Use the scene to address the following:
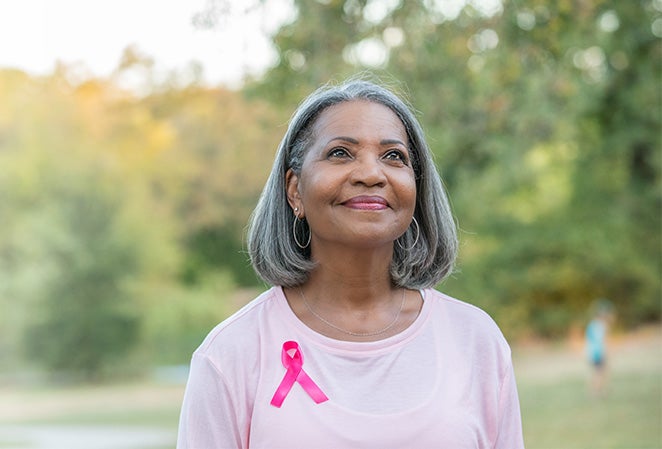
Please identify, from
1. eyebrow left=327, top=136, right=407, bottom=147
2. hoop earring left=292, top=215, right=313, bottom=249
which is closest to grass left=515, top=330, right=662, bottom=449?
hoop earring left=292, top=215, right=313, bottom=249

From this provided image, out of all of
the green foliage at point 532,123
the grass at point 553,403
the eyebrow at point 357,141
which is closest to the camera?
the eyebrow at point 357,141

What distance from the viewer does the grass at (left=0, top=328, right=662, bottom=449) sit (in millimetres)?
17531

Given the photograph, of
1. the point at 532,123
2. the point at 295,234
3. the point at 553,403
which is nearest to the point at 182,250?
the point at 553,403

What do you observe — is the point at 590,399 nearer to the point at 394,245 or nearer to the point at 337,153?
the point at 394,245

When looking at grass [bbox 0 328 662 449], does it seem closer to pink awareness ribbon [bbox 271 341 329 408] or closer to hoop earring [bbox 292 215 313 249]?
hoop earring [bbox 292 215 313 249]

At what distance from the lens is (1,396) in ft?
84.9

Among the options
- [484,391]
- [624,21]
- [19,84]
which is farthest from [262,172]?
[484,391]

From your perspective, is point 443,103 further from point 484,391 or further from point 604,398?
point 604,398

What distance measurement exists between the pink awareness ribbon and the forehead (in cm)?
38

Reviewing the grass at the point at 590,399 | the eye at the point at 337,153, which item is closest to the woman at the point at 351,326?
the eye at the point at 337,153

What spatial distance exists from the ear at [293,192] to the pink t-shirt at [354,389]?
166 millimetres

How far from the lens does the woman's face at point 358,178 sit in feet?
6.27

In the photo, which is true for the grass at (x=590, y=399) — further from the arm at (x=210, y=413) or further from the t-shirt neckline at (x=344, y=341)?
the arm at (x=210, y=413)

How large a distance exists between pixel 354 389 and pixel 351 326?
139 millimetres
